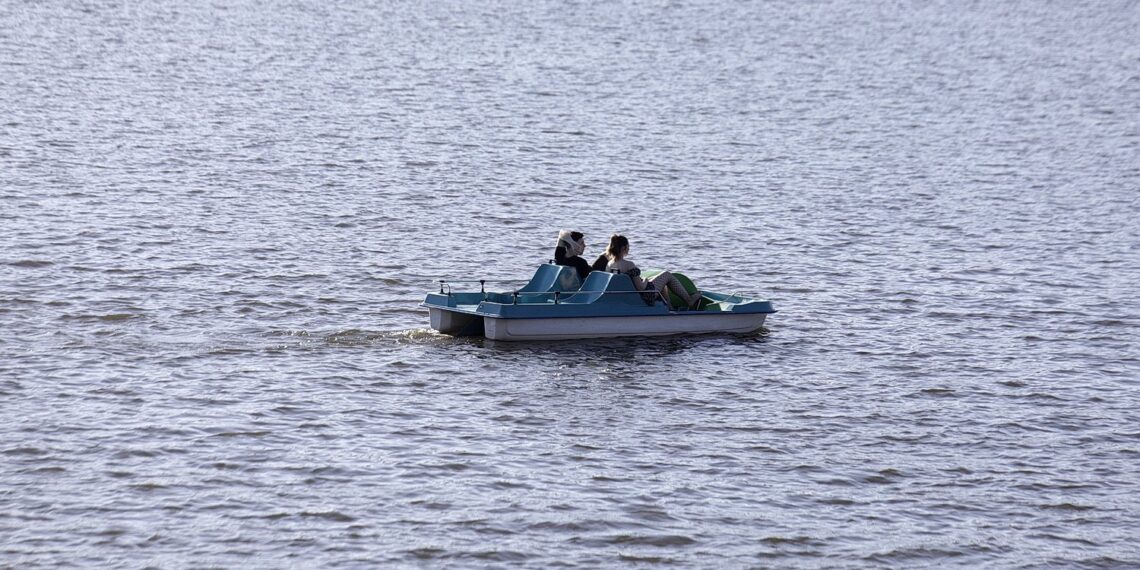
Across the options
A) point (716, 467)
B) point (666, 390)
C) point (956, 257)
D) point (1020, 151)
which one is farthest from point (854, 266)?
point (1020, 151)

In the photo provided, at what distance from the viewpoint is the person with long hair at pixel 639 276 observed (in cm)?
2241

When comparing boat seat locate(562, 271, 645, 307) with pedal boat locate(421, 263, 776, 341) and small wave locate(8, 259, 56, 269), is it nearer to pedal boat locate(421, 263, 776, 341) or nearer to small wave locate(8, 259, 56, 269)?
pedal boat locate(421, 263, 776, 341)

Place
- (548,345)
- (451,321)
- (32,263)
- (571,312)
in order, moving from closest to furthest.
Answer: (571,312)
(548,345)
(451,321)
(32,263)

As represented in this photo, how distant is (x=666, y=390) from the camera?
20.4 m

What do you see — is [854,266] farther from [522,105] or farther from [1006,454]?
[522,105]

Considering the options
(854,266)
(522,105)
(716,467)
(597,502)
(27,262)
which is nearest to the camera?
(597,502)

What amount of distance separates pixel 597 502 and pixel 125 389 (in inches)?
259

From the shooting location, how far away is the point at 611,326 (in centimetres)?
2230

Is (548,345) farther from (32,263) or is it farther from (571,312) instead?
(32,263)

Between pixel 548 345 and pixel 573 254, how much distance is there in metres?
1.47

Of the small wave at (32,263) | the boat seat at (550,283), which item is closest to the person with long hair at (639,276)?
the boat seat at (550,283)

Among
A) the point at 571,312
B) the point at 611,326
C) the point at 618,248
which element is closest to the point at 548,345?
the point at 571,312

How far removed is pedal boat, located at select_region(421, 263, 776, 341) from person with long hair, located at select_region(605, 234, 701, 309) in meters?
0.12

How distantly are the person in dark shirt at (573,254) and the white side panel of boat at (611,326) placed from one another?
954 millimetres
